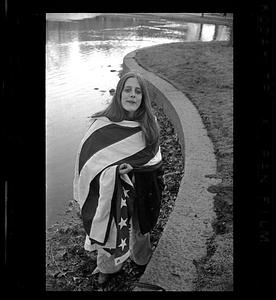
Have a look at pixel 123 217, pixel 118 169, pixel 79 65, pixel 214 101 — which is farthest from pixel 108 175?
pixel 214 101

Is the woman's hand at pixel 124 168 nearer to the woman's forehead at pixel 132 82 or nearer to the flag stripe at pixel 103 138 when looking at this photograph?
the flag stripe at pixel 103 138

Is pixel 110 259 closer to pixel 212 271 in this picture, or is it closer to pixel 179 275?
pixel 179 275

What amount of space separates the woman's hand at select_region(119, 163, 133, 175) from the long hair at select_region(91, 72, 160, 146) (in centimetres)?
10

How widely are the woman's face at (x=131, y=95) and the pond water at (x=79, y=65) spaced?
10 centimetres

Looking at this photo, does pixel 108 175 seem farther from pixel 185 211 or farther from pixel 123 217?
pixel 185 211

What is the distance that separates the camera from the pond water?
1668 millimetres

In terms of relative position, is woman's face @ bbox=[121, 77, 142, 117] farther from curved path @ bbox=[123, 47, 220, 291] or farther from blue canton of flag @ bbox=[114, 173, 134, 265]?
blue canton of flag @ bbox=[114, 173, 134, 265]

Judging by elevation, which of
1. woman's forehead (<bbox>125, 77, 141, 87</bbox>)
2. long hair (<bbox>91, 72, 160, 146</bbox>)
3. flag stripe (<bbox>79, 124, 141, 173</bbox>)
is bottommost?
flag stripe (<bbox>79, 124, 141, 173</bbox>)

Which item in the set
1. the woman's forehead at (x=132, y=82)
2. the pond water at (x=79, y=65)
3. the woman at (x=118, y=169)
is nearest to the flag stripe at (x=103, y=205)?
the woman at (x=118, y=169)

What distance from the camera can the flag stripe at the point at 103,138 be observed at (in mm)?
1569

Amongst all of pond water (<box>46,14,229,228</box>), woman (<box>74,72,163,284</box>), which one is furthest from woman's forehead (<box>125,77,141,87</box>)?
pond water (<box>46,14,229,228</box>)
